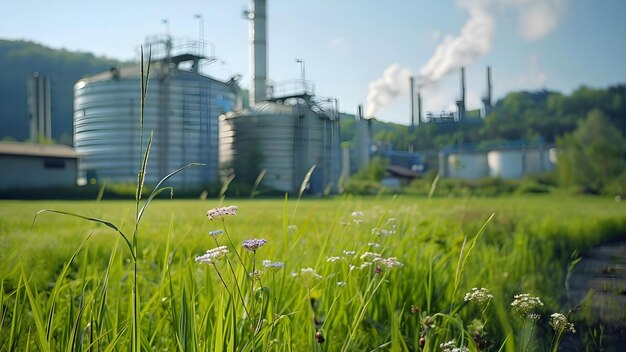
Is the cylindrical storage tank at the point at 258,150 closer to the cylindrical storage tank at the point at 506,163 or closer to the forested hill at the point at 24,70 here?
the forested hill at the point at 24,70

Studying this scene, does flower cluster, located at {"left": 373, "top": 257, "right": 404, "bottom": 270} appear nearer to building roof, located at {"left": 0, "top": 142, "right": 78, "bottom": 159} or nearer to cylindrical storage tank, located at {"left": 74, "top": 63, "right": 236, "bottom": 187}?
cylindrical storage tank, located at {"left": 74, "top": 63, "right": 236, "bottom": 187}

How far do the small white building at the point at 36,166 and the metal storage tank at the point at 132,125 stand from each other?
0.30 feet

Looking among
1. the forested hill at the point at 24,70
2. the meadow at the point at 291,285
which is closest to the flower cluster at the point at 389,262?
the meadow at the point at 291,285

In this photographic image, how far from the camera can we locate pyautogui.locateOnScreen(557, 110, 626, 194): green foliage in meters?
2.63

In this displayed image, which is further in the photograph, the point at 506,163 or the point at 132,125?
the point at 506,163

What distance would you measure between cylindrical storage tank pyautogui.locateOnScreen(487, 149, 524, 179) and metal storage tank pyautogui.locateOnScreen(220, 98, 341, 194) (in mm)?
961

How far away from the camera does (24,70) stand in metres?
1.82

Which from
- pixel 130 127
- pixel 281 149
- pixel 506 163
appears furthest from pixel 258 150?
pixel 506 163

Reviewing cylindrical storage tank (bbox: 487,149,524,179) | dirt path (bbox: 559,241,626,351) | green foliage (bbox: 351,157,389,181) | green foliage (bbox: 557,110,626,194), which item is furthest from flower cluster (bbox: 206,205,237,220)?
green foliage (bbox: 351,157,389,181)

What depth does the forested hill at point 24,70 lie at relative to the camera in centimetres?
156

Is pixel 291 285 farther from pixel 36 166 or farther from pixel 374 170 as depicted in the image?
pixel 374 170

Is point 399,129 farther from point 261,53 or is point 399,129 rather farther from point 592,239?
point 592,239

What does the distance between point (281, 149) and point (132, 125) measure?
0.99m

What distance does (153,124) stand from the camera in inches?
122
